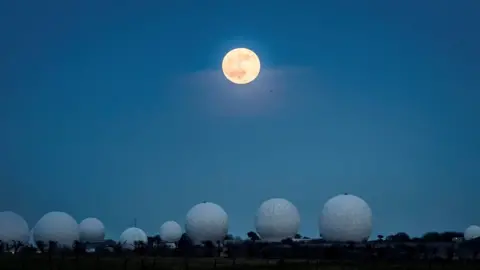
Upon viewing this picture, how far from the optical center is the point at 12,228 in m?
83.2

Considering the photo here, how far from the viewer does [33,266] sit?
4344 centimetres

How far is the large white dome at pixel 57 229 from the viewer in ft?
265

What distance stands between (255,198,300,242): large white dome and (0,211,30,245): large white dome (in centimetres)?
2947

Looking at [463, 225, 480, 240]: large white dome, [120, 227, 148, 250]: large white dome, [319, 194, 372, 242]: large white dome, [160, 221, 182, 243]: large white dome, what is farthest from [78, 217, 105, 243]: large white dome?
[463, 225, 480, 240]: large white dome

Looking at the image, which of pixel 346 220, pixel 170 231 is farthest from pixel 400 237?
pixel 170 231

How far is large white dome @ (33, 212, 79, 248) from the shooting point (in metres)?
80.8

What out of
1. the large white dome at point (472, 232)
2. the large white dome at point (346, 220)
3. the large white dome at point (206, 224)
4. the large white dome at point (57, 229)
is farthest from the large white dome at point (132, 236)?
the large white dome at point (472, 232)

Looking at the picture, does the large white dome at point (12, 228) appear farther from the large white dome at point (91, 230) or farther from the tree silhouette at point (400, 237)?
the tree silhouette at point (400, 237)

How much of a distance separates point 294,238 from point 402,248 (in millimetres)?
18781

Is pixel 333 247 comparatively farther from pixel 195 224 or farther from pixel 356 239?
pixel 195 224

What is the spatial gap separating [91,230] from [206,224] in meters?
25.3

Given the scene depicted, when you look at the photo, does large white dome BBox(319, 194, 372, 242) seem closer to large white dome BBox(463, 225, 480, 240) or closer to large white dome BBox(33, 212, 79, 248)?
large white dome BBox(463, 225, 480, 240)

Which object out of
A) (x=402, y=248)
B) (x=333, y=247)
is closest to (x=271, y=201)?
(x=333, y=247)

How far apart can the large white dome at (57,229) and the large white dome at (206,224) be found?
14.1 metres
